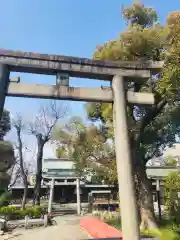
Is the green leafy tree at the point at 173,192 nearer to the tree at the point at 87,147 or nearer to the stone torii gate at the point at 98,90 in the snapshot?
the tree at the point at 87,147

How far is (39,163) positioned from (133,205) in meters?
19.3

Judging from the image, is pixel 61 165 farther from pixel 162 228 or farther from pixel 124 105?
pixel 124 105

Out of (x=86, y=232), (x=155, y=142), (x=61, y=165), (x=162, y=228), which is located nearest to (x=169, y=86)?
(x=155, y=142)

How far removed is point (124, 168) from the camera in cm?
689

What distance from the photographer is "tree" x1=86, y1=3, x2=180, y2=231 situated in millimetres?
10805

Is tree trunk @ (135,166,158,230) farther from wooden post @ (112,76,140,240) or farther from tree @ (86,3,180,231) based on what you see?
wooden post @ (112,76,140,240)

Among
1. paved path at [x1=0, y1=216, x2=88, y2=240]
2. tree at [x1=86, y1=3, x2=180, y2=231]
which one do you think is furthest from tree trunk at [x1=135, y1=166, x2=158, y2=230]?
paved path at [x1=0, y1=216, x2=88, y2=240]

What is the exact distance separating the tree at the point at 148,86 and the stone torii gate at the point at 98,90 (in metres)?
1.46

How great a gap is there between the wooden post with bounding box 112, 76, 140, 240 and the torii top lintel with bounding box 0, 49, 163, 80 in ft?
1.31

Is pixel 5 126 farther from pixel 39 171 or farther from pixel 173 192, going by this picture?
pixel 173 192

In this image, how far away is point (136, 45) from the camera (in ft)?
39.6

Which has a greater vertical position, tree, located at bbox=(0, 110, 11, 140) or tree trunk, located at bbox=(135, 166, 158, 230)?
tree, located at bbox=(0, 110, 11, 140)

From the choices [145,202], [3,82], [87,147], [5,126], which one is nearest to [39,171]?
[87,147]

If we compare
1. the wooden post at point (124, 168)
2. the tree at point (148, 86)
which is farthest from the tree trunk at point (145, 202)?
the wooden post at point (124, 168)
